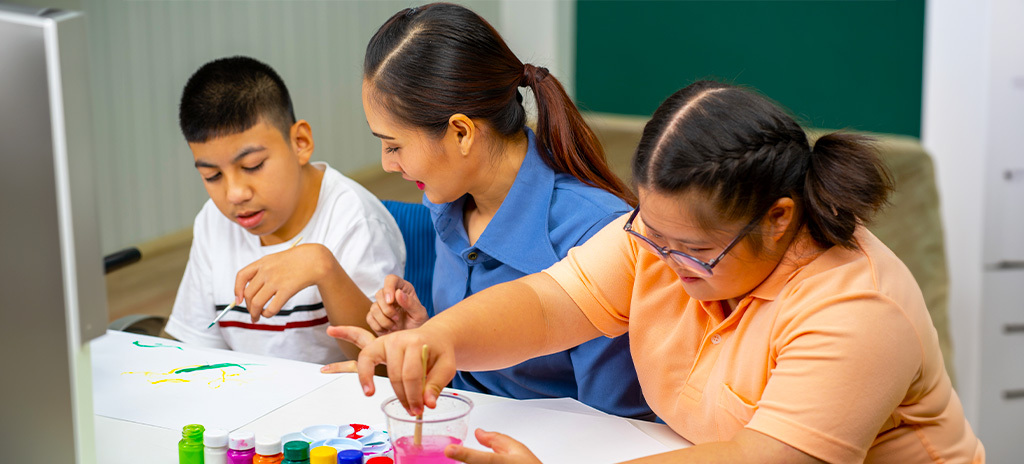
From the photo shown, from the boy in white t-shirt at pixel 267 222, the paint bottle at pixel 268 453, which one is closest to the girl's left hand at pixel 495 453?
the paint bottle at pixel 268 453

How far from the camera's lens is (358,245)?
163cm

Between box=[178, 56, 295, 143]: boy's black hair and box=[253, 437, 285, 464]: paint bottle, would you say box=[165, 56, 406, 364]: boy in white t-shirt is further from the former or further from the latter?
box=[253, 437, 285, 464]: paint bottle

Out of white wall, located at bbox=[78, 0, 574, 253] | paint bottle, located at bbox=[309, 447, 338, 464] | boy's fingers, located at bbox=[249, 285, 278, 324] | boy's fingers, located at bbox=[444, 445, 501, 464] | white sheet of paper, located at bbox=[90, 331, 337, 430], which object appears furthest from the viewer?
white wall, located at bbox=[78, 0, 574, 253]

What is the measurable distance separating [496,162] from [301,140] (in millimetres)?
476

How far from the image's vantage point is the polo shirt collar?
1365 millimetres

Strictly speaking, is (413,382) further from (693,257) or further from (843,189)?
(843,189)

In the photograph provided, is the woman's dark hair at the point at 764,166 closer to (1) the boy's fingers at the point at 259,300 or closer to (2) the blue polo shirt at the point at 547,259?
(2) the blue polo shirt at the point at 547,259

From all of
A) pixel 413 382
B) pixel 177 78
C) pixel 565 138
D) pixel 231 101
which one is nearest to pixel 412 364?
pixel 413 382

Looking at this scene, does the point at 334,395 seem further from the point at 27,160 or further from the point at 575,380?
the point at 27,160

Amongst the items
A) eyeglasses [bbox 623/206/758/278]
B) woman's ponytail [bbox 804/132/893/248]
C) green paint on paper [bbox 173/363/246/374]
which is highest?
woman's ponytail [bbox 804/132/893/248]

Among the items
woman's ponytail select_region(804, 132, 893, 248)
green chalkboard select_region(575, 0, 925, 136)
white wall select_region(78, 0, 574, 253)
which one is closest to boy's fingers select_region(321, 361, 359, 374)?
woman's ponytail select_region(804, 132, 893, 248)

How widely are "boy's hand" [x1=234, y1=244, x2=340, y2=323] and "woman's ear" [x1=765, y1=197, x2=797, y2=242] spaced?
0.75 meters

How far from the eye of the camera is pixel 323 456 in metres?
0.92

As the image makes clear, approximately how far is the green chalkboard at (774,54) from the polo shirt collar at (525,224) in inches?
60.7
